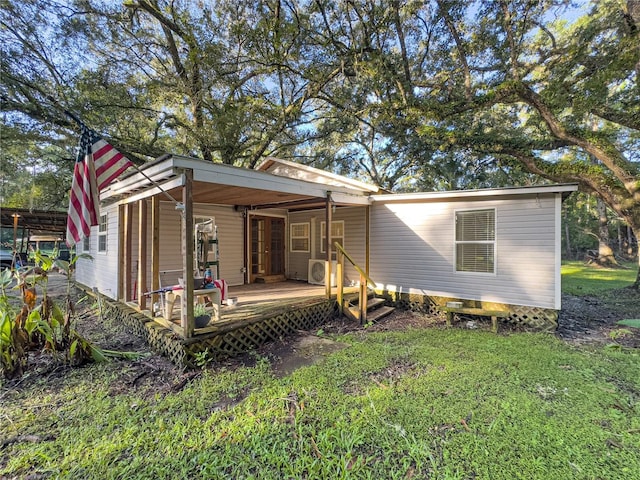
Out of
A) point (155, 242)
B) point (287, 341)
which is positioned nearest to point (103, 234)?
point (155, 242)

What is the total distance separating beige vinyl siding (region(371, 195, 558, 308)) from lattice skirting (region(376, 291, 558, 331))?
0.11 metres

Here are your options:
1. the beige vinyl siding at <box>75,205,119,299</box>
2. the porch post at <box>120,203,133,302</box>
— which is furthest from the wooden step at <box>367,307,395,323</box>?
the beige vinyl siding at <box>75,205,119,299</box>

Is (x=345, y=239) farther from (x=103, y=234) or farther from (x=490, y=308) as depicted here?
(x=103, y=234)

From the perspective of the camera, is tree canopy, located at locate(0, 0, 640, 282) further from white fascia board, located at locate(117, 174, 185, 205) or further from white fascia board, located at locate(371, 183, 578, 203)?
white fascia board, located at locate(117, 174, 185, 205)

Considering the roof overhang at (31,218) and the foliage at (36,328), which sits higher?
the roof overhang at (31,218)

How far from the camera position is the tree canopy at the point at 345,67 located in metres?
7.77

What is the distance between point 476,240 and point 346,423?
510cm

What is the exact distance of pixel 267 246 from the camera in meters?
9.61

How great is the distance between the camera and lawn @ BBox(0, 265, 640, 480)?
2242 millimetres

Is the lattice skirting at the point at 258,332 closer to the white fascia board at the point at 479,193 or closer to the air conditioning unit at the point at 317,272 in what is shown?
the air conditioning unit at the point at 317,272

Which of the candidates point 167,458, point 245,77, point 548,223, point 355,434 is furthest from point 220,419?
point 245,77

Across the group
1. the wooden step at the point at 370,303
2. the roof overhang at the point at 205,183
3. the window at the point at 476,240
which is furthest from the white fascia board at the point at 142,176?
the window at the point at 476,240

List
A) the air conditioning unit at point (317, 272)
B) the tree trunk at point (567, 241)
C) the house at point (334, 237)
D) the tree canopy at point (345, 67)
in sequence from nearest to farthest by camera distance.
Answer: the house at point (334, 237) < the tree canopy at point (345, 67) < the air conditioning unit at point (317, 272) < the tree trunk at point (567, 241)

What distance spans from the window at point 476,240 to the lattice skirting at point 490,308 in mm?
734
